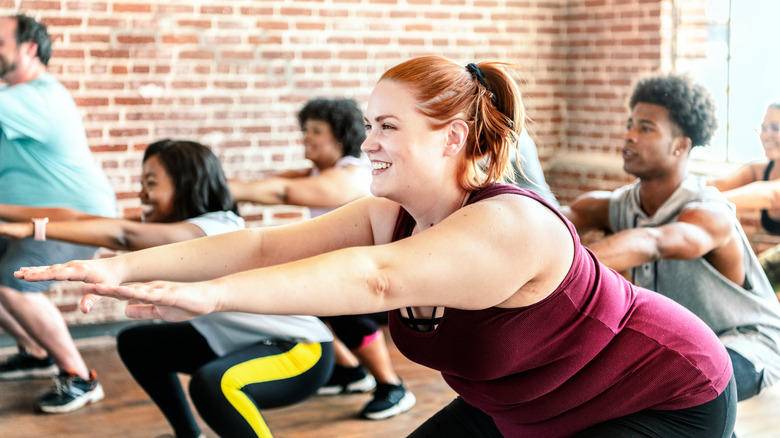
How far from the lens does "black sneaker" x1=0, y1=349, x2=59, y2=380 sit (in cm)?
393

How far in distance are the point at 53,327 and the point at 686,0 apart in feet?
13.0

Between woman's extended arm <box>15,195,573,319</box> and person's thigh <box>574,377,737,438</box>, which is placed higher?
woman's extended arm <box>15,195,573,319</box>

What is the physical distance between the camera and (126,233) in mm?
2682

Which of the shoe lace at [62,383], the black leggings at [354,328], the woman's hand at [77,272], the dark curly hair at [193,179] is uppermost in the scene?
the woman's hand at [77,272]

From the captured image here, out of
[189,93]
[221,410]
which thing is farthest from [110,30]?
[221,410]

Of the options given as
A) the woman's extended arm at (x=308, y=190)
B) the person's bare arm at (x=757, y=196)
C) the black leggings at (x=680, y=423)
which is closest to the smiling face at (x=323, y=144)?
the woman's extended arm at (x=308, y=190)

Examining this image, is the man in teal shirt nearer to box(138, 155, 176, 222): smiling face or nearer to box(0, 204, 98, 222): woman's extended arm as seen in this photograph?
box(0, 204, 98, 222): woman's extended arm

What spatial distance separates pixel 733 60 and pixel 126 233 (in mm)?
3817

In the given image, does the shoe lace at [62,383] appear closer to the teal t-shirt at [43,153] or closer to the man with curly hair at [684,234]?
the teal t-shirt at [43,153]

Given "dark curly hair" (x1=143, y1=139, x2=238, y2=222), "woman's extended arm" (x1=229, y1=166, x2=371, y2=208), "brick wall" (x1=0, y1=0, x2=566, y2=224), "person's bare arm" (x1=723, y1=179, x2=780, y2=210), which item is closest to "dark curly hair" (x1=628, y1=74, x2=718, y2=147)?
"person's bare arm" (x1=723, y1=179, x2=780, y2=210)

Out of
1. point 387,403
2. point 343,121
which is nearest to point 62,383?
point 387,403

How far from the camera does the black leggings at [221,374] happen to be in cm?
245

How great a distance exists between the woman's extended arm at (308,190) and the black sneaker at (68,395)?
0.97 m

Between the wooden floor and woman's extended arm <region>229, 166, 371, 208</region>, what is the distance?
814mm
